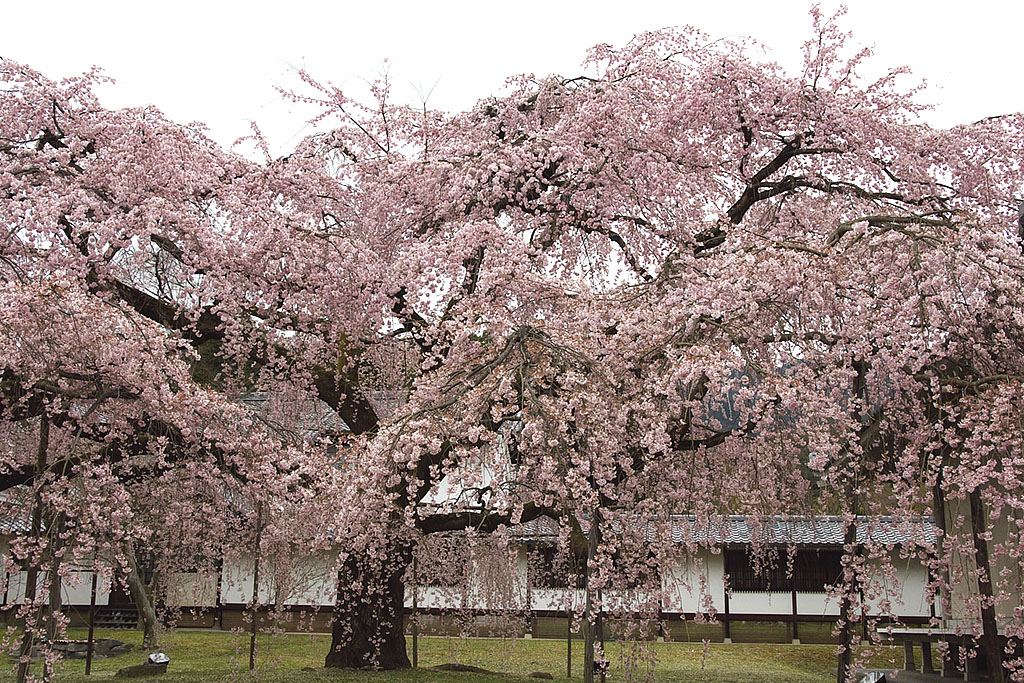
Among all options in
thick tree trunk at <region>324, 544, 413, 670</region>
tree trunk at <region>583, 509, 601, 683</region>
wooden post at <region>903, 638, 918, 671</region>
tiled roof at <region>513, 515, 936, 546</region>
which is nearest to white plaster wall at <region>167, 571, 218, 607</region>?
tiled roof at <region>513, 515, 936, 546</region>

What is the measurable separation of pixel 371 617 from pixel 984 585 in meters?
6.61

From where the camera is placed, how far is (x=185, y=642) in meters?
15.6

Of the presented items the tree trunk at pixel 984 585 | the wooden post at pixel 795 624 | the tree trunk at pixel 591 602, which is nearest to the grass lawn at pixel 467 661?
the wooden post at pixel 795 624

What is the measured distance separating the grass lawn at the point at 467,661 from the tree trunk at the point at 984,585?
277 cm

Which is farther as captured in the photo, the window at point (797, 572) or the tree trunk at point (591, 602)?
the window at point (797, 572)

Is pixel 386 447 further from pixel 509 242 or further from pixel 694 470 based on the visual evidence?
pixel 694 470

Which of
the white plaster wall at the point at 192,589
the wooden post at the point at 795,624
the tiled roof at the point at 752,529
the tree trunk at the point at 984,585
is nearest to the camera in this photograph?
the tree trunk at the point at 984,585

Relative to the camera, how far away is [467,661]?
1354cm

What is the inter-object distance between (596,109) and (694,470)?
3.75 meters

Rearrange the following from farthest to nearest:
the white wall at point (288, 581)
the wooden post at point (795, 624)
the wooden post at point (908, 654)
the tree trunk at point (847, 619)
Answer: the wooden post at point (795, 624) → the wooden post at point (908, 654) → the white wall at point (288, 581) → the tree trunk at point (847, 619)

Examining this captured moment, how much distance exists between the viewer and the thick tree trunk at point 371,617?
966cm

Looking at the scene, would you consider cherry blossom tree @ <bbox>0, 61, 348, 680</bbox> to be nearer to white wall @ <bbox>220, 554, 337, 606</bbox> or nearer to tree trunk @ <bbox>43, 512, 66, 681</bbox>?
tree trunk @ <bbox>43, 512, 66, 681</bbox>

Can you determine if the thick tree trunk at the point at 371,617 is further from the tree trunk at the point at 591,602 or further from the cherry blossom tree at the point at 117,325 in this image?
the tree trunk at the point at 591,602

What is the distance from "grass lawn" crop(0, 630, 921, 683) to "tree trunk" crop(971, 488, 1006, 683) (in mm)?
2775
